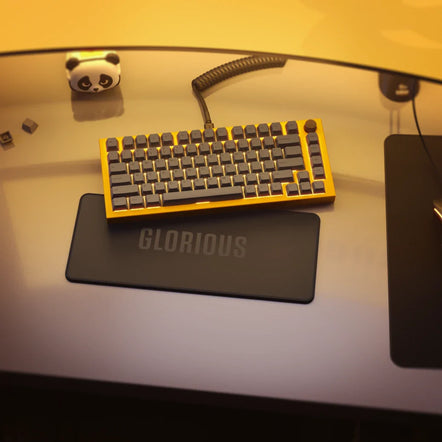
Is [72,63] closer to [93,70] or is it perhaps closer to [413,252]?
[93,70]

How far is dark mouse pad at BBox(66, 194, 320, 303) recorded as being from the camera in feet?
3.29

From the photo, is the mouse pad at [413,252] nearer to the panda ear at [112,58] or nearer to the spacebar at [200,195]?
the spacebar at [200,195]

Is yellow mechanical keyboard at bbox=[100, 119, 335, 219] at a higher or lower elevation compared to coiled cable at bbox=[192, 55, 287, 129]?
lower

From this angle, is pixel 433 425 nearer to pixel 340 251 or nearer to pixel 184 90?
→ pixel 340 251

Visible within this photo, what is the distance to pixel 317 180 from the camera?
3.41 feet

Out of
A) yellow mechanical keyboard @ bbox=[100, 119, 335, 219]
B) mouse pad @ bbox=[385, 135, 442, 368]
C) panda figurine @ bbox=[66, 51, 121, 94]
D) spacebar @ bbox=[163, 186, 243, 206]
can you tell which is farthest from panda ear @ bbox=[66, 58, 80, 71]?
mouse pad @ bbox=[385, 135, 442, 368]

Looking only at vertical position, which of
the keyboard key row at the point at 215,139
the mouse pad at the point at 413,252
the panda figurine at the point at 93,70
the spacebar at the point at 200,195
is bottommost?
the mouse pad at the point at 413,252

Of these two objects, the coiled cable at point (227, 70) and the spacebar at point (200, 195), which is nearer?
the spacebar at point (200, 195)

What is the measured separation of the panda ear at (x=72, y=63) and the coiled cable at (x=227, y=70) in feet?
0.66

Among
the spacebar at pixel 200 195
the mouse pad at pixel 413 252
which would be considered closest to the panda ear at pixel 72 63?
the spacebar at pixel 200 195

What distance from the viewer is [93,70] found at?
1.06m

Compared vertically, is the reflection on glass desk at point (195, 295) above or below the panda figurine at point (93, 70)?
below

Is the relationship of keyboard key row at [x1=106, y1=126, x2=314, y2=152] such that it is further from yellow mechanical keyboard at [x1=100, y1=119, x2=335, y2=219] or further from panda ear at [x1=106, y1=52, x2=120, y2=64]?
panda ear at [x1=106, y1=52, x2=120, y2=64]

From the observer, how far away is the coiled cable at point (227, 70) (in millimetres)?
1122
